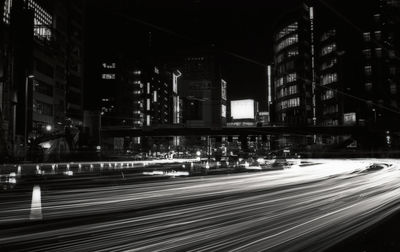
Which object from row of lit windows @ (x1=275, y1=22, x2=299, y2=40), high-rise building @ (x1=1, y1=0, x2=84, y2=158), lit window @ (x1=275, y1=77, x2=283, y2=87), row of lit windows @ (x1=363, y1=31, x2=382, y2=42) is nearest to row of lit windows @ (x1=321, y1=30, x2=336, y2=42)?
row of lit windows @ (x1=275, y1=22, x2=299, y2=40)

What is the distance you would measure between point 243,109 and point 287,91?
23035mm

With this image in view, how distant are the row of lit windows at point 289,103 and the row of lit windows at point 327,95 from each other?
7.96 meters

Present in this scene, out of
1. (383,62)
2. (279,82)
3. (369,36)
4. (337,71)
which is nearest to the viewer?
(383,62)

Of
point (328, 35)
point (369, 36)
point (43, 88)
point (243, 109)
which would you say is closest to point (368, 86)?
point (369, 36)

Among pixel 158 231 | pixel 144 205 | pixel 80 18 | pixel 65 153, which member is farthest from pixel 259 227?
pixel 80 18

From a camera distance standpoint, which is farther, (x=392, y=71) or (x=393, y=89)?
(x=392, y=71)

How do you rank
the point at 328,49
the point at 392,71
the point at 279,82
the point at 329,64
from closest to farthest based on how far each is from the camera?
the point at 392,71
the point at 329,64
the point at 328,49
the point at 279,82

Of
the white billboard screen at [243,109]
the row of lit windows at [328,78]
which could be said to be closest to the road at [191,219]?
the white billboard screen at [243,109]

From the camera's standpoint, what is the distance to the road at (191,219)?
7.46 m

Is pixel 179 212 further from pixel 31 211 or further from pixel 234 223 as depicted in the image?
pixel 31 211

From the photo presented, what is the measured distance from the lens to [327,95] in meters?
122

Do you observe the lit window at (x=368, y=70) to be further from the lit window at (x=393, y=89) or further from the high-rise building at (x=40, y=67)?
the high-rise building at (x=40, y=67)

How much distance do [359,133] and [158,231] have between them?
7667cm

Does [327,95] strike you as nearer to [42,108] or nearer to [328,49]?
[328,49]
